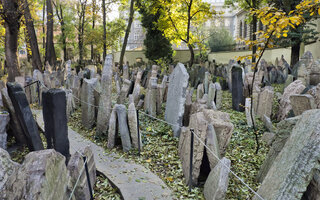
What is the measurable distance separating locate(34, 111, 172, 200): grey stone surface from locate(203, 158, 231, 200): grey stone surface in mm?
657

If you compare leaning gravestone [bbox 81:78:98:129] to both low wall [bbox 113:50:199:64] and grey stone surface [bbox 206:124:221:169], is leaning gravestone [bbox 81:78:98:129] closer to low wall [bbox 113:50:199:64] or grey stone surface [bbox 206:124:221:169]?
grey stone surface [bbox 206:124:221:169]

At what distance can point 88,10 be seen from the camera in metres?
20.3

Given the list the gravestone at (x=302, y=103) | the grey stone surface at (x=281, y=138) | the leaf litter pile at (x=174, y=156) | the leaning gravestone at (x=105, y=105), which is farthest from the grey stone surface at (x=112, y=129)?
the gravestone at (x=302, y=103)

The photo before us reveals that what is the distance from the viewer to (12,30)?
9664mm

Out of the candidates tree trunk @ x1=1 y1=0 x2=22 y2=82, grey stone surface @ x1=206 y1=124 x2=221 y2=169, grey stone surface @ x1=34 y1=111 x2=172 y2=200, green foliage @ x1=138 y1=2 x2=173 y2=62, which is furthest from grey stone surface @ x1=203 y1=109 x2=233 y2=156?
green foliage @ x1=138 y1=2 x2=173 y2=62

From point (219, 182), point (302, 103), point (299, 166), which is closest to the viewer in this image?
point (299, 166)

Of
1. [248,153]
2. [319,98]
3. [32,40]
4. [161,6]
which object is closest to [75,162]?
[248,153]

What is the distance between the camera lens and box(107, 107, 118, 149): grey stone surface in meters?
5.07

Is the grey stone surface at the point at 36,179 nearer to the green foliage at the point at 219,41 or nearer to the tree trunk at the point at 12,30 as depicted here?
the tree trunk at the point at 12,30

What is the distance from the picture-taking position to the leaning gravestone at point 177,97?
5.54 m

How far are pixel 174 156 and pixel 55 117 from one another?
7.67 ft

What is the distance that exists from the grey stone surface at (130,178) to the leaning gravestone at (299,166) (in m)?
1.52

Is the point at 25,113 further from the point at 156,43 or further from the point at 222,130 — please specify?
the point at 156,43

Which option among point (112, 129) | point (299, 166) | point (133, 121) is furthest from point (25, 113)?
point (299, 166)
